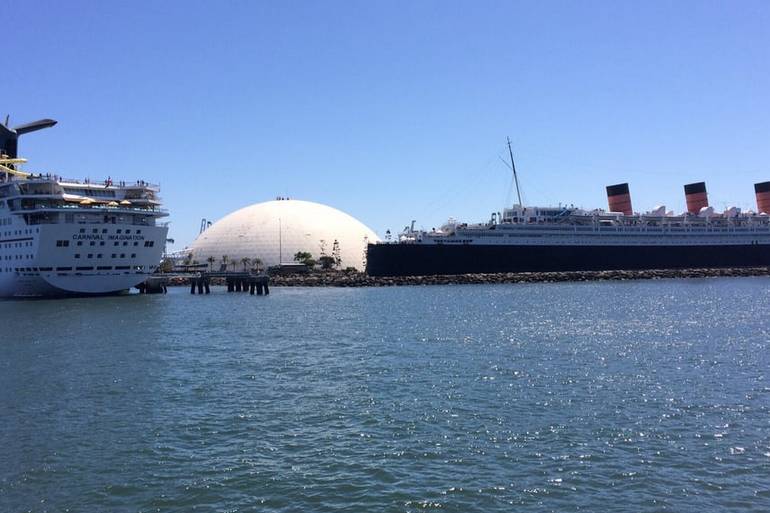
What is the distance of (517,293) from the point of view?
191 feet

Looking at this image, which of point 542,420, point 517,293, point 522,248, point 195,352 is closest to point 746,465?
point 542,420

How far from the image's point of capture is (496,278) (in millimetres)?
78250

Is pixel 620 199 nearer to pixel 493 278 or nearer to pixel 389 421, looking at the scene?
pixel 493 278

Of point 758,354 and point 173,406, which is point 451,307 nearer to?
point 758,354

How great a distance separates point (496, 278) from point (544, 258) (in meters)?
11.1

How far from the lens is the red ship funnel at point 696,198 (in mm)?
103312

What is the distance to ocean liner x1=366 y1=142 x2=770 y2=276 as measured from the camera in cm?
8188

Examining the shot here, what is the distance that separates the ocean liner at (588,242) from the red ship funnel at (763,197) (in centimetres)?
405

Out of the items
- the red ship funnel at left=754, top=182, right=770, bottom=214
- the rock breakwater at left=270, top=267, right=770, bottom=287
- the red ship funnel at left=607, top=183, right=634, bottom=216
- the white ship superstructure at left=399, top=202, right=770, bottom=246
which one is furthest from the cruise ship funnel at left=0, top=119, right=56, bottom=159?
the red ship funnel at left=754, top=182, right=770, bottom=214

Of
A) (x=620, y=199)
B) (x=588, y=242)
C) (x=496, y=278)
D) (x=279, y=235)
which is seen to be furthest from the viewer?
(x=279, y=235)

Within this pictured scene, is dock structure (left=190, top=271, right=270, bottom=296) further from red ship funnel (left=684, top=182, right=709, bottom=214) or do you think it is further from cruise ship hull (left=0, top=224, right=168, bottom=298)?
red ship funnel (left=684, top=182, right=709, bottom=214)

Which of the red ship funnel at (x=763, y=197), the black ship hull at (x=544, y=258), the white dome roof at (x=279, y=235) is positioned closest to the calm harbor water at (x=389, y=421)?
the black ship hull at (x=544, y=258)

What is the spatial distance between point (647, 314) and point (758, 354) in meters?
15.6

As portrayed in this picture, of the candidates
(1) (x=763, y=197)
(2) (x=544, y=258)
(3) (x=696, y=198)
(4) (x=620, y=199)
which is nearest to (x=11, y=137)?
(2) (x=544, y=258)
